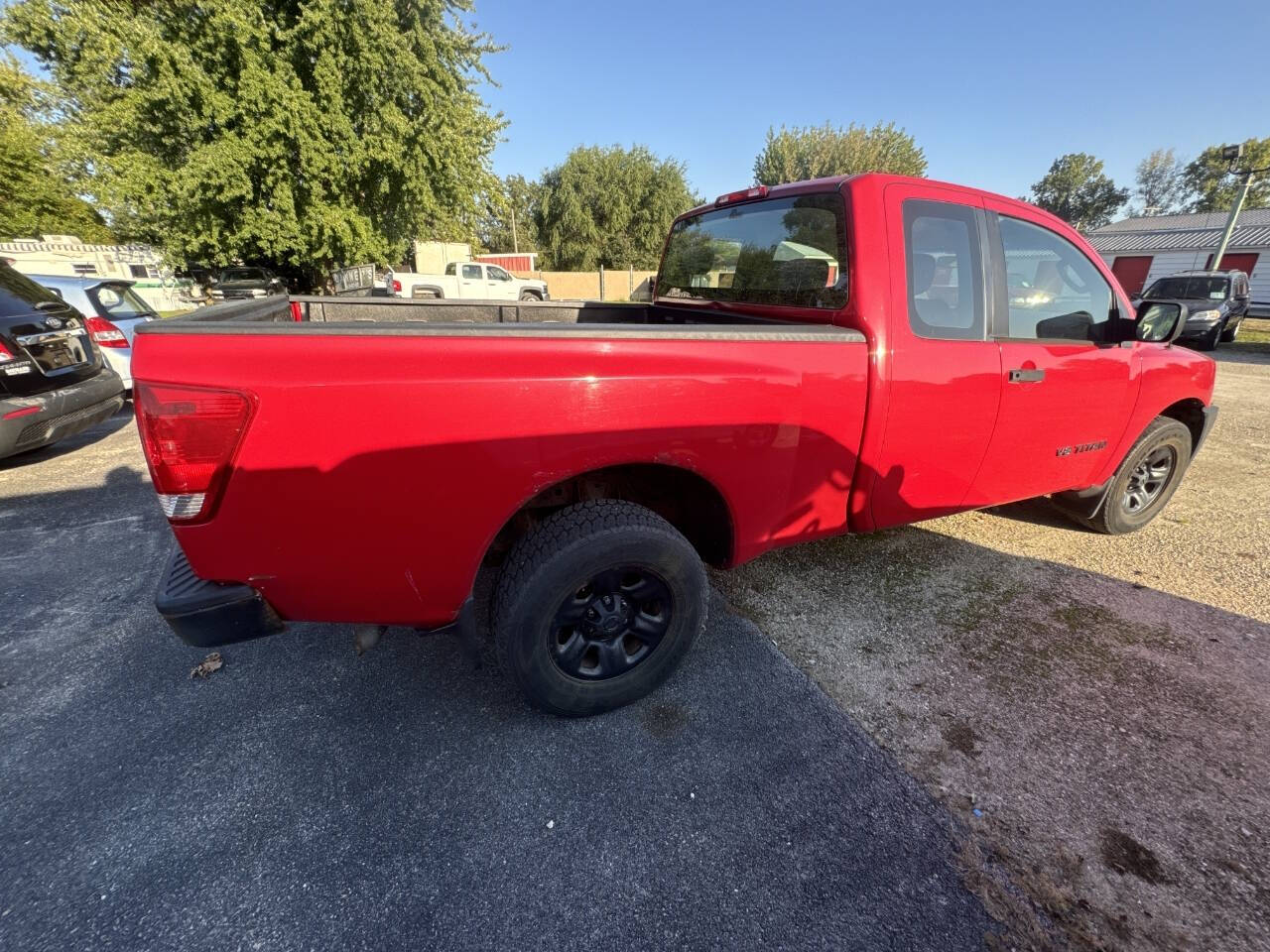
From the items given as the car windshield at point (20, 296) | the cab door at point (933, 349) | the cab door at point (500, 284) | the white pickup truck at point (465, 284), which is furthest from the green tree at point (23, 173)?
the cab door at point (933, 349)

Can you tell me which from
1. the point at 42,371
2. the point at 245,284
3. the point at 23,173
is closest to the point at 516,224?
the point at 23,173

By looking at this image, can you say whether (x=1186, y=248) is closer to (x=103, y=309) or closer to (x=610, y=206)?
(x=610, y=206)

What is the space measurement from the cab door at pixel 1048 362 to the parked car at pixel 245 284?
15.5 meters

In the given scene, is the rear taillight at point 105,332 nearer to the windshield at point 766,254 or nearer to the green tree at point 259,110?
the windshield at point 766,254

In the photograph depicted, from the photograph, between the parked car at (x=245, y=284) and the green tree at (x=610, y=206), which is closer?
the parked car at (x=245, y=284)

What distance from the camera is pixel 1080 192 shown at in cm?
6500

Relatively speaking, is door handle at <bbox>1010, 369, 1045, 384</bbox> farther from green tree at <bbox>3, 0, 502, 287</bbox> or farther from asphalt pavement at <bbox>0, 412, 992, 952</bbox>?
green tree at <bbox>3, 0, 502, 287</bbox>

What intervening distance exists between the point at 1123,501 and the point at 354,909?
15.6ft

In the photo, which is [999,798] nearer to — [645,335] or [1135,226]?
[645,335]

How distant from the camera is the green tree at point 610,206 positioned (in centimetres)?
3462

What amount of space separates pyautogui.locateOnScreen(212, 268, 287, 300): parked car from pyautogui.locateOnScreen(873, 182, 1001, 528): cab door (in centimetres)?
1523

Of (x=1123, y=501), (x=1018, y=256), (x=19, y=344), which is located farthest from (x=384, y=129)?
(x=1123, y=501)

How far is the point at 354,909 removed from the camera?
152 cm

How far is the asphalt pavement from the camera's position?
1500 millimetres
